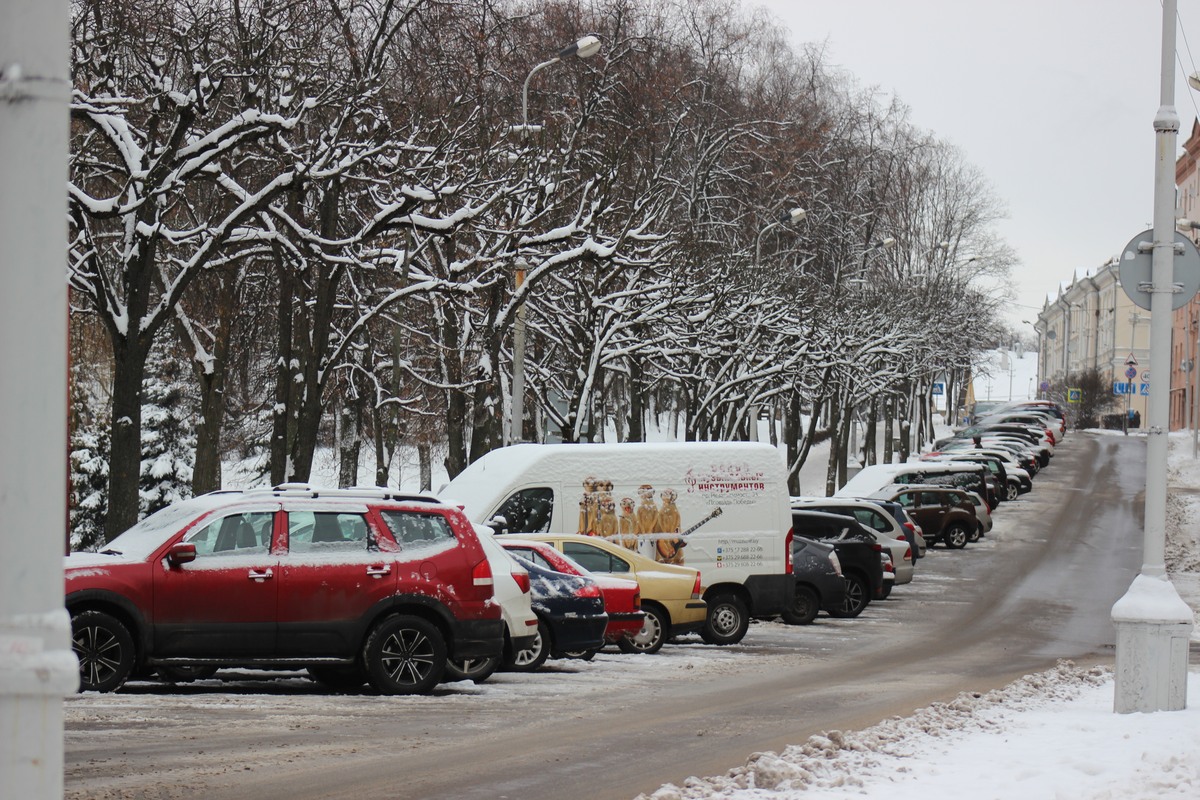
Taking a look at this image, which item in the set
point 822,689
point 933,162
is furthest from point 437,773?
point 933,162

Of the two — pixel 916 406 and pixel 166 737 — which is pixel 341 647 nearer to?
pixel 166 737

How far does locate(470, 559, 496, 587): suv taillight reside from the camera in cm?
1407

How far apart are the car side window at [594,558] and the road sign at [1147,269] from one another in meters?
8.68

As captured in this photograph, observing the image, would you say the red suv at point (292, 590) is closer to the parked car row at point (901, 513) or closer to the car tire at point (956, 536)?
the parked car row at point (901, 513)

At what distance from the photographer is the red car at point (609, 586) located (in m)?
17.6

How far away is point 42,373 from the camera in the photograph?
3168 mm

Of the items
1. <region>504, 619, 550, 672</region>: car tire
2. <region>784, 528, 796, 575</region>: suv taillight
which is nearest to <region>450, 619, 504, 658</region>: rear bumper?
<region>504, 619, 550, 672</region>: car tire

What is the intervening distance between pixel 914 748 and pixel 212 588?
6231 millimetres

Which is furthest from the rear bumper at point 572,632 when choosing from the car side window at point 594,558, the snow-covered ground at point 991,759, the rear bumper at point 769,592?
the rear bumper at point 769,592

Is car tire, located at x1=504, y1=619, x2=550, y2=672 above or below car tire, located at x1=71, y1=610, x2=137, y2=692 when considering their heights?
below

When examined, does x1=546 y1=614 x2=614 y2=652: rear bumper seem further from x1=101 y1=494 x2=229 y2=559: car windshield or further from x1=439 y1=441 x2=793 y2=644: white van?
x1=101 y1=494 x2=229 y2=559: car windshield

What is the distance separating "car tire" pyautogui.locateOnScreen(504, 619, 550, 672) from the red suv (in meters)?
2.41

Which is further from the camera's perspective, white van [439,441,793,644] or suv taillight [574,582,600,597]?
white van [439,441,793,644]

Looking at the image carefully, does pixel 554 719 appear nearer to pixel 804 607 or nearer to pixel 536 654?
pixel 536 654
